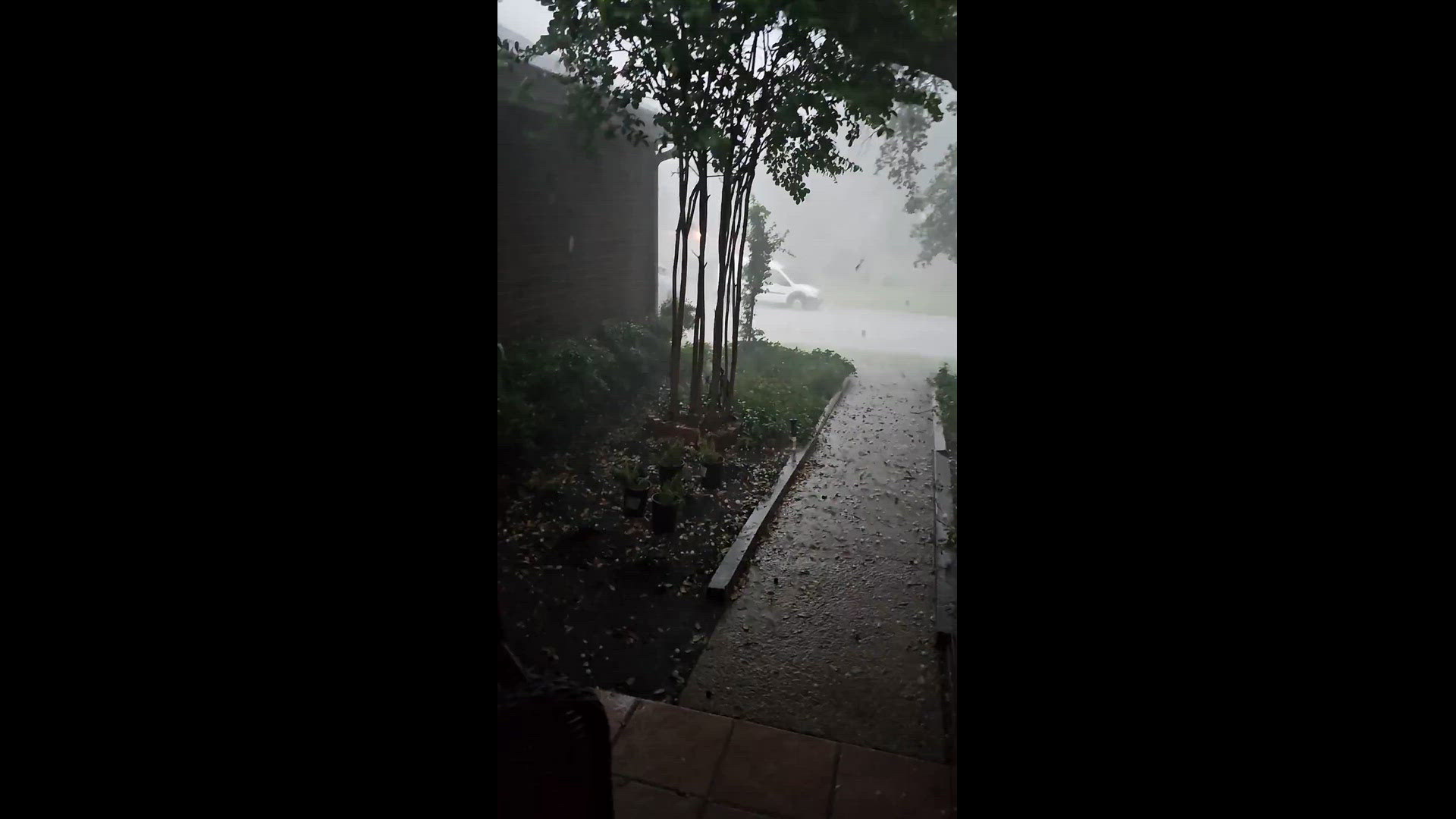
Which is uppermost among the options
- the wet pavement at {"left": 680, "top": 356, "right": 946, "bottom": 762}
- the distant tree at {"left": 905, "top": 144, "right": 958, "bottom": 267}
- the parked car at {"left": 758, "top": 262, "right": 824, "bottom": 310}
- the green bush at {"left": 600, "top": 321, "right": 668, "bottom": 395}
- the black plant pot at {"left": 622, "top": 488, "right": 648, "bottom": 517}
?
the distant tree at {"left": 905, "top": 144, "right": 958, "bottom": 267}

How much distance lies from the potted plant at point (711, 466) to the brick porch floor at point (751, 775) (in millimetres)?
2578

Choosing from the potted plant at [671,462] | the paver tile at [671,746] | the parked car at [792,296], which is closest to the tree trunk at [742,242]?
the potted plant at [671,462]

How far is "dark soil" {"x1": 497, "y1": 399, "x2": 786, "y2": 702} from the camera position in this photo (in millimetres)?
3189

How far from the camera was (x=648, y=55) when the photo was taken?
521 centimetres

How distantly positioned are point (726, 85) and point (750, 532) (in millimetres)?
3058

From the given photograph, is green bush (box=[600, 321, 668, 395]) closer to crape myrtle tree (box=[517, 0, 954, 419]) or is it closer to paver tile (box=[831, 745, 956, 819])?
crape myrtle tree (box=[517, 0, 954, 419])

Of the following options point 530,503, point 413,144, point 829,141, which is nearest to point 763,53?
point 829,141

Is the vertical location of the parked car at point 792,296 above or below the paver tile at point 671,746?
above

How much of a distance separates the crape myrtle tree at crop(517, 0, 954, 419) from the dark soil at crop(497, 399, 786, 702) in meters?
1.43

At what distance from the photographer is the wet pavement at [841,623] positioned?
2859 millimetres

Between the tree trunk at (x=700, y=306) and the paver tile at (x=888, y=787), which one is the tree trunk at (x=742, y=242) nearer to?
the tree trunk at (x=700, y=306)

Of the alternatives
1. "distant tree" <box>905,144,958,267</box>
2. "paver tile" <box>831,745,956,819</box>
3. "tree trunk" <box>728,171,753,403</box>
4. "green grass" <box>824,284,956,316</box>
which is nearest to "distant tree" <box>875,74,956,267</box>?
"distant tree" <box>905,144,958,267</box>

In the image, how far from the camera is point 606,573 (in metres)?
3.95
